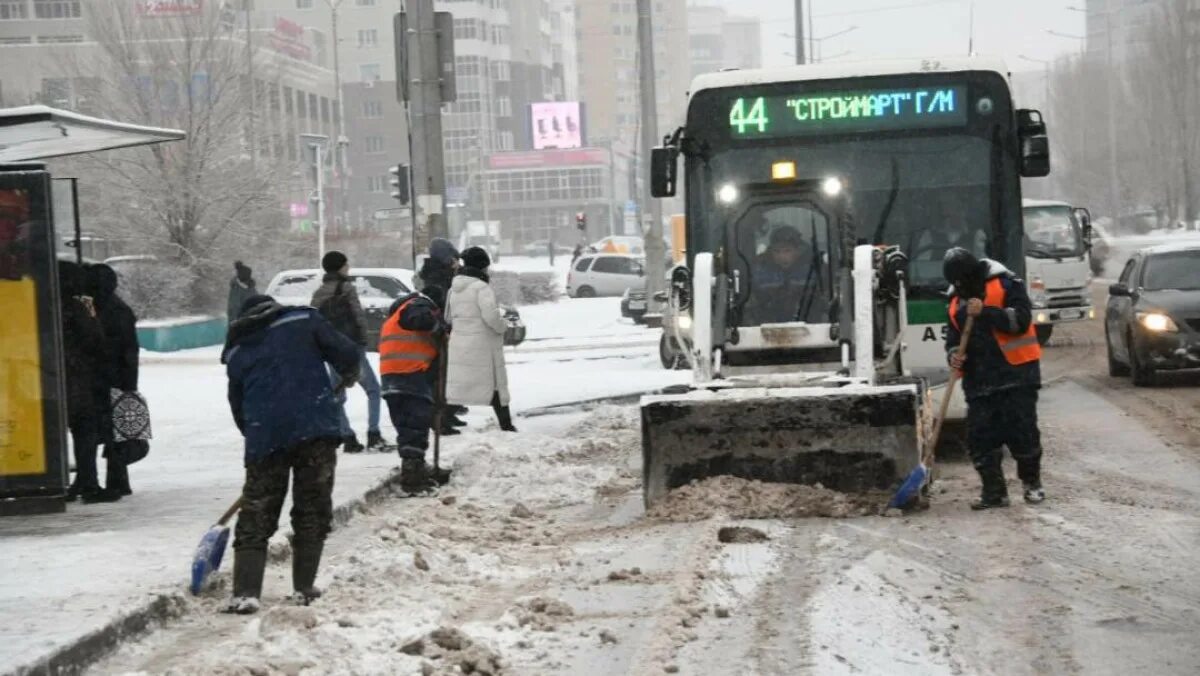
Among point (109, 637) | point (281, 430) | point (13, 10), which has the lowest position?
point (109, 637)

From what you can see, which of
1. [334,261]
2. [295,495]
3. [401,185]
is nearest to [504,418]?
[334,261]

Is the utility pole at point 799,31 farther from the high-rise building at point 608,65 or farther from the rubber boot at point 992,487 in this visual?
the high-rise building at point 608,65

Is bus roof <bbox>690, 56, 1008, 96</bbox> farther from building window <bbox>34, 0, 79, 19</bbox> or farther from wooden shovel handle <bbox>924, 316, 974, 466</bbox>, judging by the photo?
building window <bbox>34, 0, 79, 19</bbox>

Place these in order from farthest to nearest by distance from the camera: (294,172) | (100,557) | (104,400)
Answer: (294,172) → (104,400) → (100,557)

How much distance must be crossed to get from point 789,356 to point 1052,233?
56.7ft

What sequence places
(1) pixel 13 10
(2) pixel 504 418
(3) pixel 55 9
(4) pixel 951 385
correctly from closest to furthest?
1. (4) pixel 951 385
2. (2) pixel 504 418
3. (1) pixel 13 10
4. (3) pixel 55 9

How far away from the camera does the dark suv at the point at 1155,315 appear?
63.1 feet

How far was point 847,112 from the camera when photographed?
14.1 meters

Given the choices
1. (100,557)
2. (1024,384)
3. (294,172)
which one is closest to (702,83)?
(1024,384)

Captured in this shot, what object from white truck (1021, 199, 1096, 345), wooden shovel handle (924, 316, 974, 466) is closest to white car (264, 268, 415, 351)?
white truck (1021, 199, 1096, 345)

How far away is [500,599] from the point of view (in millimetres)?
8828

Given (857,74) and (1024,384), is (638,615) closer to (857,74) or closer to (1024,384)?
(1024,384)

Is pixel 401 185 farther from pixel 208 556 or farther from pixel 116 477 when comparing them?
pixel 208 556

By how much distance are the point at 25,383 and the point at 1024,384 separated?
6.31 metres
